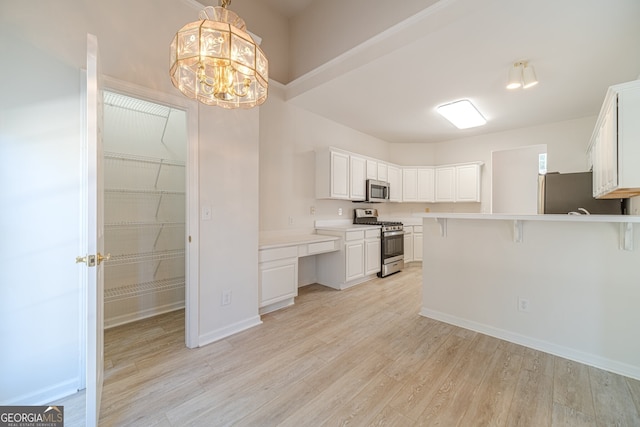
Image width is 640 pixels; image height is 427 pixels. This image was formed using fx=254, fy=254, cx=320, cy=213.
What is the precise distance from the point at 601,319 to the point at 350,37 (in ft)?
11.7

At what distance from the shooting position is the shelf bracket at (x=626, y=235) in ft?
6.27

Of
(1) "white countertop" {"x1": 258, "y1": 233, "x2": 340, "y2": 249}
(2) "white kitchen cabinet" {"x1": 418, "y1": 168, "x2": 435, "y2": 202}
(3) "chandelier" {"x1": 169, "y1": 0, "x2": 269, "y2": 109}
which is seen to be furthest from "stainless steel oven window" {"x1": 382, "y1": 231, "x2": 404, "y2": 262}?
(3) "chandelier" {"x1": 169, "y1": 0, "x2": 269, "y2": 109}

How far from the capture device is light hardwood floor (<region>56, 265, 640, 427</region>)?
1539 millimetres

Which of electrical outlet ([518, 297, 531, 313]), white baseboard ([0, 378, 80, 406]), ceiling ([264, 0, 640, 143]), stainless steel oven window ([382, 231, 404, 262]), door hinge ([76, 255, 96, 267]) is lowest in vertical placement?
white baseboard ([0, 378, 80, 406])

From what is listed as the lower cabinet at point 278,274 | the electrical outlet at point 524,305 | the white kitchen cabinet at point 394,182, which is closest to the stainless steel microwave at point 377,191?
the white kitchen cabinet at point 394,182

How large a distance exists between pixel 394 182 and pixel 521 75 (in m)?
3.05

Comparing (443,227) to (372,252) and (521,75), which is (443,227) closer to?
(372,252)

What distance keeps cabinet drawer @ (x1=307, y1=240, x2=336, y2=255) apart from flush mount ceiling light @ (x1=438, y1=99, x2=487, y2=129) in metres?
2.72

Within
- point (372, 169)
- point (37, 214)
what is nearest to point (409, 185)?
point (372, 169)

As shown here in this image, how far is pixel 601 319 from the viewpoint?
2049 millimetres

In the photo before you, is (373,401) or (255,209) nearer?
(373,401)

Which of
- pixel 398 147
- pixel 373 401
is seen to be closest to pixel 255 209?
pixel 373 401

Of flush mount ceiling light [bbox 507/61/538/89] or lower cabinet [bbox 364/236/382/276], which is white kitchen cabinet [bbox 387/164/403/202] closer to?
lower cabinet [bbox 364/236/382/276]

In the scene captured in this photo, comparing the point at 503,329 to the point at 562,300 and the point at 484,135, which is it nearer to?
the point at 562,300
